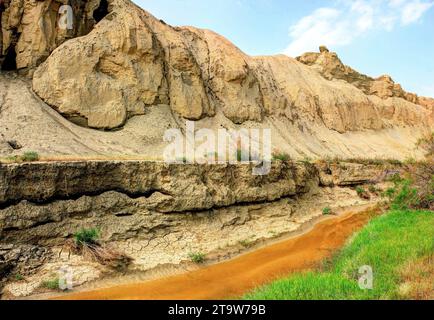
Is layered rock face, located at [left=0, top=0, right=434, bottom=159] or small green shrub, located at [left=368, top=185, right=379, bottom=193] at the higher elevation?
layered rock face, located at [left=0, top=0, right=434, bottom=159]

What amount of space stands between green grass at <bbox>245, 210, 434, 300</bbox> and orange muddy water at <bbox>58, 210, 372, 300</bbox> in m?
1.45

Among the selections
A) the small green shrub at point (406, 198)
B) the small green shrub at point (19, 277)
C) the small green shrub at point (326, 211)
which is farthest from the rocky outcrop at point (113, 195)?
the small green shrub at point (406, 198)

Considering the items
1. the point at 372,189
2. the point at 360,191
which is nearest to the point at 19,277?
the point at 360,191

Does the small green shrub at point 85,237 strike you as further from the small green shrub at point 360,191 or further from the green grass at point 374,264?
the small green shrub at point 360,191

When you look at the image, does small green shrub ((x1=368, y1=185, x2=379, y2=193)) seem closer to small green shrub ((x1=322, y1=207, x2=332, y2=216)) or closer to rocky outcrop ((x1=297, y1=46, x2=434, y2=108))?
small green shrub ((x1=322, y1=207, x2=332, y2=216))

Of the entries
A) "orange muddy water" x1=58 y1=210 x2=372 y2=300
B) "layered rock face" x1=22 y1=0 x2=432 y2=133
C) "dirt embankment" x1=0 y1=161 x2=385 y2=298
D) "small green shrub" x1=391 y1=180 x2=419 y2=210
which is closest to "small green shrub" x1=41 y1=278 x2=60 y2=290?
"dirt embankment" x1=0 y1=161 x2=385 y2=298

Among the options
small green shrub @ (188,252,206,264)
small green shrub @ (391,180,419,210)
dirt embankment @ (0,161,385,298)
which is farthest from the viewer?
small green shrub @ (391,180,419,210)

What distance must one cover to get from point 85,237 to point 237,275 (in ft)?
13.3

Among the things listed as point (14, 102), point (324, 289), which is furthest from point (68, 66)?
point (324, 289)

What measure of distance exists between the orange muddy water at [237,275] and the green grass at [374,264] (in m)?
1.45

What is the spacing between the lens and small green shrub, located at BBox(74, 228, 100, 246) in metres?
A: 10.3

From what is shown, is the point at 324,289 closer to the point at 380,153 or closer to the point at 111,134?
the point at 111,134

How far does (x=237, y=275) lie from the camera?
416 inches

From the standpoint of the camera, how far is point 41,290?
349 inches
